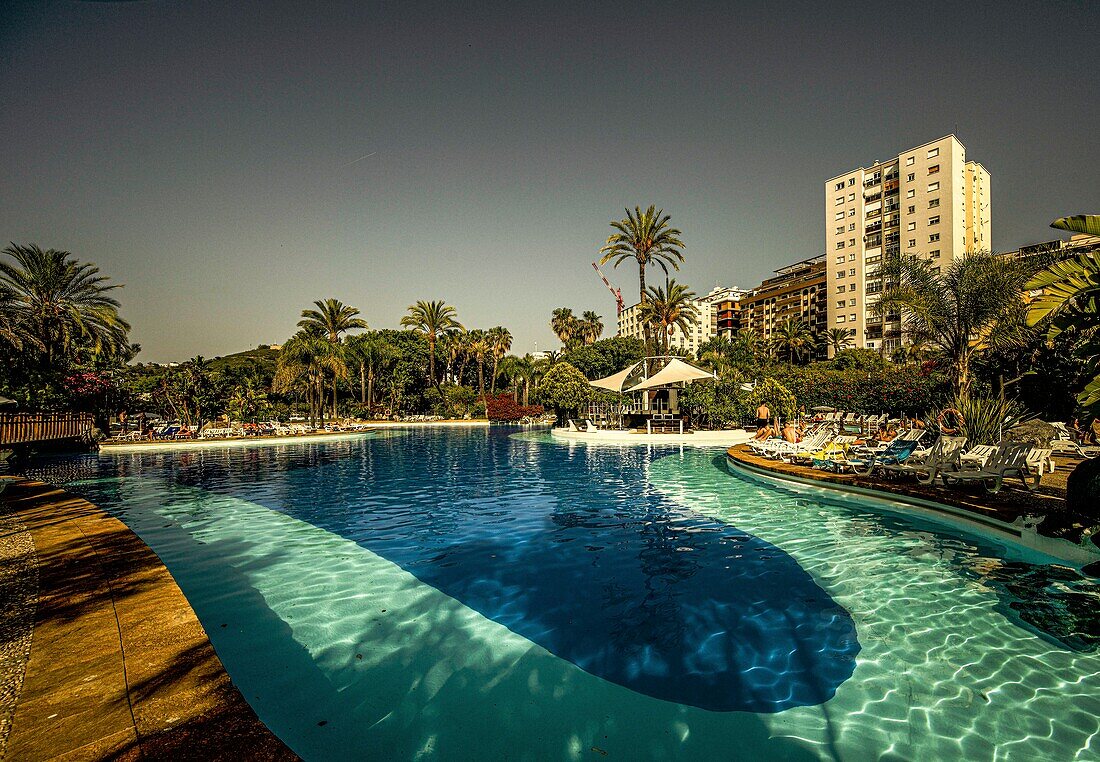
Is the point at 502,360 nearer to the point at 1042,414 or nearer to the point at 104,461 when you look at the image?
the point at 104,461

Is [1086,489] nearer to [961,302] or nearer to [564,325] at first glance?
[961,302]

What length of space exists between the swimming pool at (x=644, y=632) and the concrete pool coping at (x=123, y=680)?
28.8 inches

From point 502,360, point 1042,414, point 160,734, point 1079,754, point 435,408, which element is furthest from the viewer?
point 502,360

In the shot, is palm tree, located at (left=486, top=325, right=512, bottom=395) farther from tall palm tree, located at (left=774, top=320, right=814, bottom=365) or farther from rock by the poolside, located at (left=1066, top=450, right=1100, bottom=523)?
rock by the poolside, located at (left=1066, top=450, right=1100, bottom=523)

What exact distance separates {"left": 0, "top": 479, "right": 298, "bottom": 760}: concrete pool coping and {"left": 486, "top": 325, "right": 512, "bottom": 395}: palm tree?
177 ft

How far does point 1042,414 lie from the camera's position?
1683 cm

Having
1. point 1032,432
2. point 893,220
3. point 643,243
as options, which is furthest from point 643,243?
point 893,220

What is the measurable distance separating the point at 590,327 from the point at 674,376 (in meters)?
48.1

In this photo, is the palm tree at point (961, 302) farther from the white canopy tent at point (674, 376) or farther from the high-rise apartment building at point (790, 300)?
the high-rise apartment building at point (790, 300)

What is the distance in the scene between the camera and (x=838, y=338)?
6881cm

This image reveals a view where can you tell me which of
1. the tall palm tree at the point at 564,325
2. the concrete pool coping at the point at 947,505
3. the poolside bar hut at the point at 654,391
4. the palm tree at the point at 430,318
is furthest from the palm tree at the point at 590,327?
the concrete pool coping at the point at 947,505

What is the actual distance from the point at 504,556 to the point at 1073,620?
19.0ft

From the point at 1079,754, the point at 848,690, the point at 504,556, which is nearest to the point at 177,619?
the point at 504,556

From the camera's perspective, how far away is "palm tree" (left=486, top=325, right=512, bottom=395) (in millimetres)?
59000
